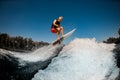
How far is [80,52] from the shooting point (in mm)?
2254

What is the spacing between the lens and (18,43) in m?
3.48

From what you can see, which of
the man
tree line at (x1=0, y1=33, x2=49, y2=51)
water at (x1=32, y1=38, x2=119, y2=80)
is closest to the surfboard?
the man

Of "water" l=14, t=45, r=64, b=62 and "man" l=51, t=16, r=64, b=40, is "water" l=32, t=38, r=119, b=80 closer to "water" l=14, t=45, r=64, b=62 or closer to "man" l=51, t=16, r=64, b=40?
"water" l=14, t=45, r=64, b=62

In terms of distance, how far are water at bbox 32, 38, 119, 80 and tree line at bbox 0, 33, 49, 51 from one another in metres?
0.97

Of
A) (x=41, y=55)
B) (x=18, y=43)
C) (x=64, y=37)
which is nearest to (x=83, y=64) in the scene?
(x=41, y=55)

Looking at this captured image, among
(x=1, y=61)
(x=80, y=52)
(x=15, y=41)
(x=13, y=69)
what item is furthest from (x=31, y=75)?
(x=15, y=41)

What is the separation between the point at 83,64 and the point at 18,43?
5.20ft

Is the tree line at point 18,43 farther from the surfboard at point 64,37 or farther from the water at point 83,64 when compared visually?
the water at point 83,64

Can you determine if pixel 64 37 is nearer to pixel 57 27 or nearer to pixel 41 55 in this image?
pixel 57 27

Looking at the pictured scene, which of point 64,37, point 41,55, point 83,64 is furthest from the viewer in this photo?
point 64,37

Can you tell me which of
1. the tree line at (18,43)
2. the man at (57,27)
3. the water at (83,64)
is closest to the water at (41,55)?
the water at (83,64)

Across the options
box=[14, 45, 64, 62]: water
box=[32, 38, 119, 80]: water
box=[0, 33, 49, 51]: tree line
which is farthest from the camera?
box=[0, 33, 49, 51]: tree line

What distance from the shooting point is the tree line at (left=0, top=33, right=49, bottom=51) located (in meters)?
3.19

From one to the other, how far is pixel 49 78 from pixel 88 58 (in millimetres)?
427
